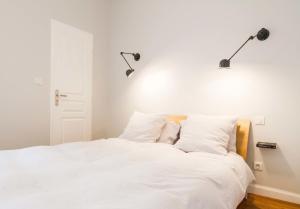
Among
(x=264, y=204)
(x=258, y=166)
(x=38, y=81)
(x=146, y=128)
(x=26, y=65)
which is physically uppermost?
(x=26, y=65)

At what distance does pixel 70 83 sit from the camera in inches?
126

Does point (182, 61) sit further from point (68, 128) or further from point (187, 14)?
point (68, 128)

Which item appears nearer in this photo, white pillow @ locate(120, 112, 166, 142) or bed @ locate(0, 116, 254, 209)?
bed @ locate(0, 116, 254, 209)

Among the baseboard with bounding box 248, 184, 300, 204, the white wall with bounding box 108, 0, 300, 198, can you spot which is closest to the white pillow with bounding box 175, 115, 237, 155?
the white wall with bounding box 108, 0, 300, 198

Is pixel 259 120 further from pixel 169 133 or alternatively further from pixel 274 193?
pixel 169 133

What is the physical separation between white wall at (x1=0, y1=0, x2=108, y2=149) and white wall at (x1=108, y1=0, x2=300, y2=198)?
1090 millimetres

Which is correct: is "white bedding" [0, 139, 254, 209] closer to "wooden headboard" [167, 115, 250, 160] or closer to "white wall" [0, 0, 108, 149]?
"wooden headboard" [167, 115, 250, 160]

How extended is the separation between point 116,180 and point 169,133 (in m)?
1.42

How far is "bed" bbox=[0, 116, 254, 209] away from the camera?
94cm

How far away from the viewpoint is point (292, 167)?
2.16 meters

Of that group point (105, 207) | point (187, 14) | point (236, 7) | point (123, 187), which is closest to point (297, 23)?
point (236, 7)

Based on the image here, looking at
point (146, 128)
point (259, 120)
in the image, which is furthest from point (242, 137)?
point (146, 128)

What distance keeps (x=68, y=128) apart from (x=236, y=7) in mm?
2717

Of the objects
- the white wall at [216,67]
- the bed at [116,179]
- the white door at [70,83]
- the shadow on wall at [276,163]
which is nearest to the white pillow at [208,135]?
the bed at [116,179]
